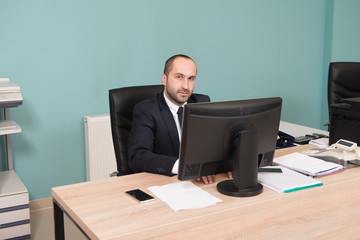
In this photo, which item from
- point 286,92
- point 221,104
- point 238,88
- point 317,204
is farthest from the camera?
point 286,92

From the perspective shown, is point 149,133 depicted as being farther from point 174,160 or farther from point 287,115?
point 287,115

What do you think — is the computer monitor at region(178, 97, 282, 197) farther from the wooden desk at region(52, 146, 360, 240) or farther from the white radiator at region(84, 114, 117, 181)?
the white radiator at region(84, 114, 117, 181)

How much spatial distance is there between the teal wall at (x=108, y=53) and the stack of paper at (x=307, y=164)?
5.48 feet

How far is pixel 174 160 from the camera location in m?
1.87

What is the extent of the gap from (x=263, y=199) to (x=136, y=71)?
204 centimetres

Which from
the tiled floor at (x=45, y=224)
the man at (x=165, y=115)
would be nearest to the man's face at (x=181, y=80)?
the man at (x=165, y=115)

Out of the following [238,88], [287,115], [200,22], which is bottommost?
[287,115]

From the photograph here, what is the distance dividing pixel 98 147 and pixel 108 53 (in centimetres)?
73

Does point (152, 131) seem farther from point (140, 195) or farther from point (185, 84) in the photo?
point (140, 195)

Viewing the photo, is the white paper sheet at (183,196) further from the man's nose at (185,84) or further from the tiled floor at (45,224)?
the tiled floor at (45,224)

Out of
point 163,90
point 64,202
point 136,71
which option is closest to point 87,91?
point 136,71

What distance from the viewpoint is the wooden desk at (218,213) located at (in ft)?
4.64

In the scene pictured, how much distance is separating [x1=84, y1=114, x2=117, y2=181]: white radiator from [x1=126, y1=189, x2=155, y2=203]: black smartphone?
1.55 m

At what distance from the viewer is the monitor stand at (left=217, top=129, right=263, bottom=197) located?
63.2 inches
